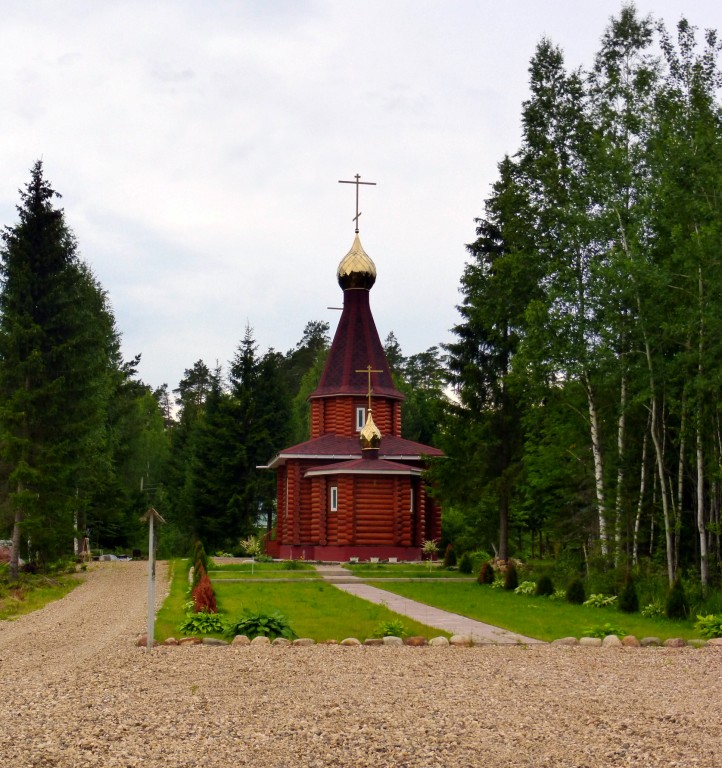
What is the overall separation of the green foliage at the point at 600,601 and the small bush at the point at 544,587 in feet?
7.30

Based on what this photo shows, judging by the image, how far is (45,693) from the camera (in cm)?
870

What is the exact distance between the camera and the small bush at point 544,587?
20.7 m

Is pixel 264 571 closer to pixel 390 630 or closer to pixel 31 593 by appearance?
pixel 31 593

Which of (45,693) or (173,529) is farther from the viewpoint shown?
(173,529)

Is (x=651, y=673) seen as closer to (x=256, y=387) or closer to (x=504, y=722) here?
(x=504, y=722)

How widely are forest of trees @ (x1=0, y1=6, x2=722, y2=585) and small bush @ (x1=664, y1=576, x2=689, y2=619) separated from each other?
128 cm

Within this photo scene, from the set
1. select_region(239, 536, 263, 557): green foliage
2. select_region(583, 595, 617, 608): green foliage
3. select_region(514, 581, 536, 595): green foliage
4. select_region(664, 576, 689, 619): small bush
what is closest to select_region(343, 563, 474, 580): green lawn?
select_region(239, 536, 263, 557): green foliage

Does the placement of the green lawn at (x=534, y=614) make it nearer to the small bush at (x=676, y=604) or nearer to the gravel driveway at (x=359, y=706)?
the small bush at (x=676, y=604)

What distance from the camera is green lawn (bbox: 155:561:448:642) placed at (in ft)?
45.5

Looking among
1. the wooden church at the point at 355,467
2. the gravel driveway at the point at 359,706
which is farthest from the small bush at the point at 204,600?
the wooden church at the point at 355,467

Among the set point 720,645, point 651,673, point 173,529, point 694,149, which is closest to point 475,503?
point 694,149

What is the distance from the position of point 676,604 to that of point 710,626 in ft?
6.55

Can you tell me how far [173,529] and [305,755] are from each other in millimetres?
47440

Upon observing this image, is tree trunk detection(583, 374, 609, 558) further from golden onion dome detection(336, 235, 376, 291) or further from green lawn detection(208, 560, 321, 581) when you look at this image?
golden onion dome detection(336, 235, 376, 291)
